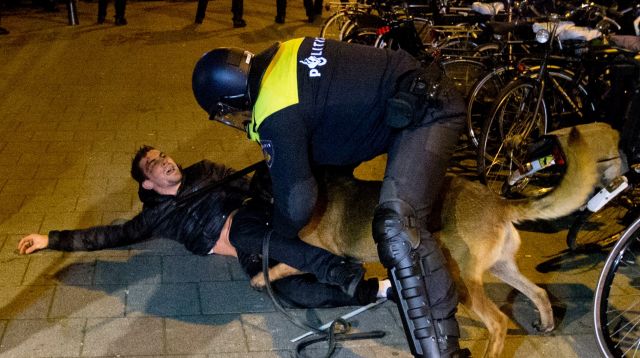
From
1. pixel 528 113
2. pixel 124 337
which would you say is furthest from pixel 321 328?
pixel 528 113

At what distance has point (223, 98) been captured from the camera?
→ 317 cm

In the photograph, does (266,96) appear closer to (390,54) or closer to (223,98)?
(223,98)

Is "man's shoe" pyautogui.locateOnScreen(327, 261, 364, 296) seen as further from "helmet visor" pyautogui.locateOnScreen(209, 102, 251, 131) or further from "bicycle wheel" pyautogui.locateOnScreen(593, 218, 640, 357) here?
"bicycle wheel" pyautogui.locateOnScreen(593, 218, 640, 357)

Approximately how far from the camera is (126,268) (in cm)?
421

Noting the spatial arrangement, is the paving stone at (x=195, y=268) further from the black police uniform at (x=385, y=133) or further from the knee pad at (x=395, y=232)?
the knee pad at (x=395, y=232)

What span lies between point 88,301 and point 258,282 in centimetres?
101

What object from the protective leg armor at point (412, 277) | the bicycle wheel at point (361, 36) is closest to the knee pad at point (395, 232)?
the protective leg armor at point (412, 277)

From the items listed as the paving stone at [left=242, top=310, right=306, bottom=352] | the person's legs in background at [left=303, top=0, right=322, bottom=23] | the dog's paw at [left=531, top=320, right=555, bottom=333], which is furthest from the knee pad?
the person's legs in background at [left=303, top=0, right=322, bottom=23]

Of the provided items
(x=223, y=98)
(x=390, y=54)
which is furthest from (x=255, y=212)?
(x=390, y=54)

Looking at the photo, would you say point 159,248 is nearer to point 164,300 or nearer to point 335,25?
point 164,300

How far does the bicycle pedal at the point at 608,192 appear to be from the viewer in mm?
3717

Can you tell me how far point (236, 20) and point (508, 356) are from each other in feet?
32.4

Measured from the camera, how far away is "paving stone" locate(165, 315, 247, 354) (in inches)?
137

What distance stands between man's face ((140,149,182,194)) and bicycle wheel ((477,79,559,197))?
2611 millimetres
